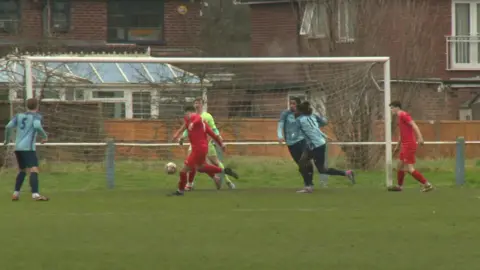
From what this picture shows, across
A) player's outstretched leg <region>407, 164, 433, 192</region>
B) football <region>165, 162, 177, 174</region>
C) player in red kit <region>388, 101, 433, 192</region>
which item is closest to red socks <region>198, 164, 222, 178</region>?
football <region>165, 162, 177, 174</region>

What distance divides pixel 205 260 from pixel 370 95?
1494 cm

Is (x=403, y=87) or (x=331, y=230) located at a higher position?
(x=403, y=87)

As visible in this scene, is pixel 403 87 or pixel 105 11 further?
pixel 105 11

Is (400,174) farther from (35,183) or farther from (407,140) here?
(35,183)

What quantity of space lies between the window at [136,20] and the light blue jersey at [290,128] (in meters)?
27.0

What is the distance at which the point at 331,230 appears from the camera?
13203 millimetres

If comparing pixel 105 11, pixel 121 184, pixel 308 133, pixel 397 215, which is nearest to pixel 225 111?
pixel 121 184

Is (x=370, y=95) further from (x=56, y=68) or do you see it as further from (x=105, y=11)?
(x=105, y=11)

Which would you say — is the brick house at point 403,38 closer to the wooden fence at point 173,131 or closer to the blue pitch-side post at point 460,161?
the wooden fence at point 173,131

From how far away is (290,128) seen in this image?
65.8 feet

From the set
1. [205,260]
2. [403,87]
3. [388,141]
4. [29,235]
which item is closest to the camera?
[205,260]

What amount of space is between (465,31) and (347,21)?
10.8 metres

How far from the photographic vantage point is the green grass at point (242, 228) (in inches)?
416

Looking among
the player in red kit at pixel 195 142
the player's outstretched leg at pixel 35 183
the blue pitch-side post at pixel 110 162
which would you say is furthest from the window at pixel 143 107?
the player's outstretched leg at pixel 35 183
